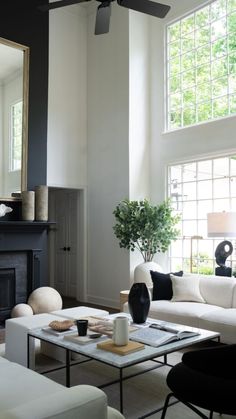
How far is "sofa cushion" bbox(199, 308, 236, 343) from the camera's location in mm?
3707

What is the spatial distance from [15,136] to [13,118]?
0.85ft

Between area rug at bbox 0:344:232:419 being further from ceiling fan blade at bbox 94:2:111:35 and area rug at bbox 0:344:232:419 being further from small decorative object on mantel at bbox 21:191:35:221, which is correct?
ceiling fan blade at bbox 94:2:111:35

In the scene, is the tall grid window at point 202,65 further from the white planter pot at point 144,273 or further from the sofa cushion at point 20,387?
the sofa cushion at point 20,387

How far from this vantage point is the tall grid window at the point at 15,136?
5844 millimetres

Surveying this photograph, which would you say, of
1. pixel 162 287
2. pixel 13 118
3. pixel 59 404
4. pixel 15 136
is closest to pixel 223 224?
pixel 162 287

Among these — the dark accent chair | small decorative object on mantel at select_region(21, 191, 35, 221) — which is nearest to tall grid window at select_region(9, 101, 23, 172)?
small decorative object on mantel at select_region(21, 191, 35, 221)

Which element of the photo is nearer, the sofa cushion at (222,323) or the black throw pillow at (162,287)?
the sofa cushion at (222,323)

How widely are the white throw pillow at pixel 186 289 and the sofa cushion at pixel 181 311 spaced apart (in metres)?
0.11

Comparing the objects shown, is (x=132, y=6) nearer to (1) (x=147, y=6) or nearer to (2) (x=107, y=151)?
(1) (x=147, y=6)

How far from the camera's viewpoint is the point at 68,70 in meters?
7.25

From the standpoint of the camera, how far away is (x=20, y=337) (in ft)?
11.3

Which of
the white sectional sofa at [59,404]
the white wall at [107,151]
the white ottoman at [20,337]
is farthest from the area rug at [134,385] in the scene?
the white wall at [107,151]

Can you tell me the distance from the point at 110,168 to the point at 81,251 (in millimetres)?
1614

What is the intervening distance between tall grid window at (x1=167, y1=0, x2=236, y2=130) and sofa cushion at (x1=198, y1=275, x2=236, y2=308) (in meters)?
2.56
